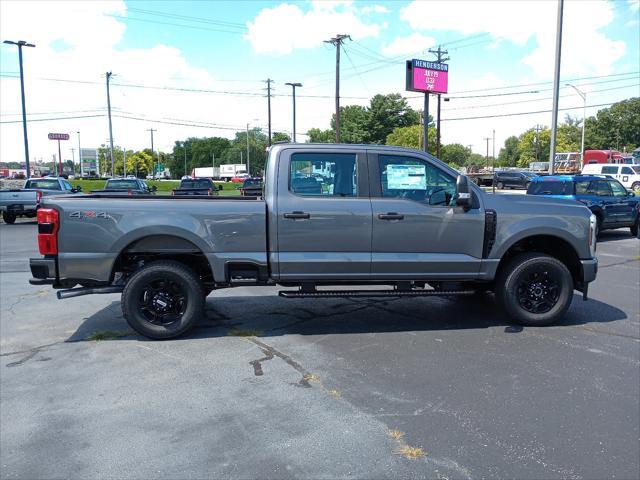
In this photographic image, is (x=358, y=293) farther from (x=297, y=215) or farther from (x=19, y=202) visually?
(x=19, y=202)

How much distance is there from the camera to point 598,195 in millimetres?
14375

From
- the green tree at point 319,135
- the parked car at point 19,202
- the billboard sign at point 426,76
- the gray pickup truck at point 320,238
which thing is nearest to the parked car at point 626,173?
the billboard sign at point 426,76

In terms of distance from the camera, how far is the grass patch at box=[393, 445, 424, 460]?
3.28 m

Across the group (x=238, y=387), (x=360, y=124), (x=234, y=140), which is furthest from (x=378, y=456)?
(x=234, y=140)

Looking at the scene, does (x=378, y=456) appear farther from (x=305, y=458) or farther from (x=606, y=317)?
(x=606, y=317)

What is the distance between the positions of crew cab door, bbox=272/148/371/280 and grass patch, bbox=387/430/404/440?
2.32 metres

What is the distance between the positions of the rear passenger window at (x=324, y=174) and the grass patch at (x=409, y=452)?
298cm

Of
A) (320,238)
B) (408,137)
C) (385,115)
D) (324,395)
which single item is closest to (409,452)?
(324,395)

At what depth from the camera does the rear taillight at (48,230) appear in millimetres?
5270

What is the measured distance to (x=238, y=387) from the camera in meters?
4.38

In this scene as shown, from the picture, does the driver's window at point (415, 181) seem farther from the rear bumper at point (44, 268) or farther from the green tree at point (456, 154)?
the green tree at point (456, 154)

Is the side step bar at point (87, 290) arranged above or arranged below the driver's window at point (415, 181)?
below

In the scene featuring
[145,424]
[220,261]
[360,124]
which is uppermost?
[360,124]

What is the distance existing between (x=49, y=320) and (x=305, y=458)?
463 cm
